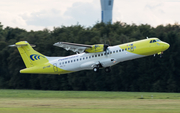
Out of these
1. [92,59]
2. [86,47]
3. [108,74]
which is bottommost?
[108,74]

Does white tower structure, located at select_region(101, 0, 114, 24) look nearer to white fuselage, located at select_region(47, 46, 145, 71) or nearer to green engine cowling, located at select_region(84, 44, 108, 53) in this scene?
white fuselage, located at select_region(47, 46, 145, 71)

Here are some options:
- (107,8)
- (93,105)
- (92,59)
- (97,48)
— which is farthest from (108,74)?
(107,8)

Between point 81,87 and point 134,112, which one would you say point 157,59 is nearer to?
point 81,87

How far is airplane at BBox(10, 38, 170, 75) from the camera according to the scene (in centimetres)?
2877

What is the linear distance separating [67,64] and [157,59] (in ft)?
75.9

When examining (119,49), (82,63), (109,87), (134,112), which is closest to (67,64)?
(82,63)

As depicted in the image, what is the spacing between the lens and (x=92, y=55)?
30391mm

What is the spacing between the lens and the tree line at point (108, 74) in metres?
49.1

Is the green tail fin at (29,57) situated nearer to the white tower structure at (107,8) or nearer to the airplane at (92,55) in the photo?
the airplane at (92,55)

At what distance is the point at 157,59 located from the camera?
163 feet

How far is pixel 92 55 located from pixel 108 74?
22.7 metres

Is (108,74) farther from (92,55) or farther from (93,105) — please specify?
(93,105)

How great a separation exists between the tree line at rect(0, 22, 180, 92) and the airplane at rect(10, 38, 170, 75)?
20468 millimetres

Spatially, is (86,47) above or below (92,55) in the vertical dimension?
above
